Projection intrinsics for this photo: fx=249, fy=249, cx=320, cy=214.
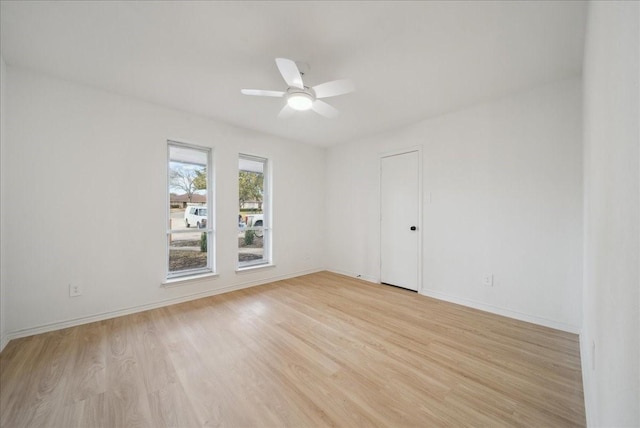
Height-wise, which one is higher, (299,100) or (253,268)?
(299,100)

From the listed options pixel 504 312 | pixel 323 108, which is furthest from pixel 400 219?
pixel 323 108

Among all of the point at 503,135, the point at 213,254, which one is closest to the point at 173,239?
the point at 213,254

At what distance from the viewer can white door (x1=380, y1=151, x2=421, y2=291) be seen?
3.90 m

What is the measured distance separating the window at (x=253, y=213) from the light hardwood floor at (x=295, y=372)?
1484 millimetres

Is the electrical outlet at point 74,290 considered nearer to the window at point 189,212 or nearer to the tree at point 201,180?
the window at point 189,212

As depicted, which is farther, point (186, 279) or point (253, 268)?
point (253, 268)

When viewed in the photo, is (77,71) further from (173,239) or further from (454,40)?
(454,40)

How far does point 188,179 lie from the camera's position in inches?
144

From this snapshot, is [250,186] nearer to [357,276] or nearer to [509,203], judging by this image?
[357,276]

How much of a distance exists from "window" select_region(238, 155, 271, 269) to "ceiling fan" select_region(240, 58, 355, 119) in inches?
77.1

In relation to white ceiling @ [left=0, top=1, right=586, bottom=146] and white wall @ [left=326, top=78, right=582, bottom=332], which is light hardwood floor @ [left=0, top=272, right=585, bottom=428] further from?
white ceiling @ [left=0, top=1, right=586, bottom=146]

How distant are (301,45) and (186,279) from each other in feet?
10.5

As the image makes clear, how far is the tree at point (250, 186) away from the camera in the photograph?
423 cm

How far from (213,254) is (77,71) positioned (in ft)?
8.40
